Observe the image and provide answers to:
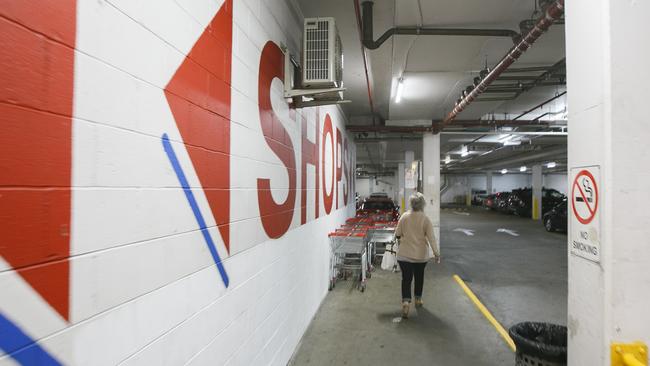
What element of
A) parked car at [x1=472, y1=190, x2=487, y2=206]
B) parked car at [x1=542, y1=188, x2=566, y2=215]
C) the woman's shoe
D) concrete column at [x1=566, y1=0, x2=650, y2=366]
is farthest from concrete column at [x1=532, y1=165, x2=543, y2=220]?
concrete column at [x1=566, y1=0, x2=650, y2=366]

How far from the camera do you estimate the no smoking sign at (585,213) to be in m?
1.58

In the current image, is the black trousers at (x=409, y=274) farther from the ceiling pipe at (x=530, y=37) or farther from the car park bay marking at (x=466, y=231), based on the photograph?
the car park bay marking at (x=466, y=231)

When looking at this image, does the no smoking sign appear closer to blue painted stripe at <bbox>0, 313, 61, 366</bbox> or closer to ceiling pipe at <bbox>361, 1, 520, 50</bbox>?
blue painted stripe at <bbox>0, 313, 61, 366</bbox>

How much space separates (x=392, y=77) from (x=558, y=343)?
14.3ft

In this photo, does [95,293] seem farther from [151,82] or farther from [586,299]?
[586,299]

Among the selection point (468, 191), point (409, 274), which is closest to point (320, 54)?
point (409, 274)

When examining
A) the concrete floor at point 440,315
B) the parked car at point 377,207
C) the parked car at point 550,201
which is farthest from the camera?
the parked car at point 550,201

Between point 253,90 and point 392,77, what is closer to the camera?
point 253,90

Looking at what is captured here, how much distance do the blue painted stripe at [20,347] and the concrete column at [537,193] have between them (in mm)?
20480

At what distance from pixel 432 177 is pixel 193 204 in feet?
26.2

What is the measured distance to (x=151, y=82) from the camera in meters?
1.33

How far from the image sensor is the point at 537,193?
57.9 feet

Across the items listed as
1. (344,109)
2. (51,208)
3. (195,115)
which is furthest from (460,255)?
(51,208)

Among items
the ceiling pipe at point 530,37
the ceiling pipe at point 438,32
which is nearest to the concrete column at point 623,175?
the ceiling pipe at point 530,37
